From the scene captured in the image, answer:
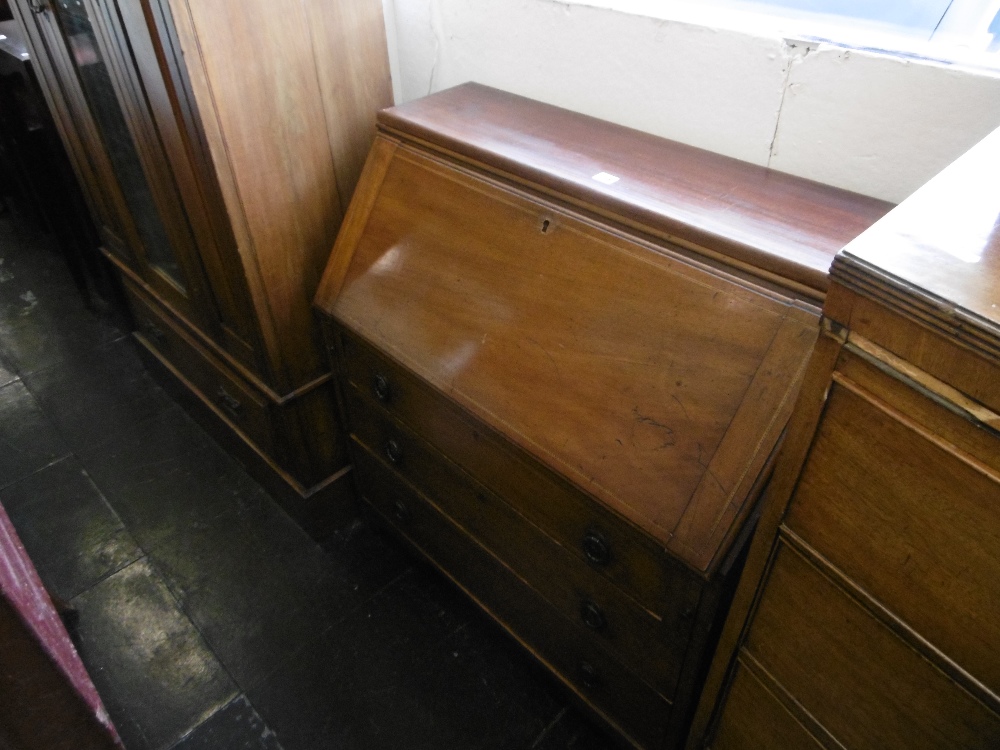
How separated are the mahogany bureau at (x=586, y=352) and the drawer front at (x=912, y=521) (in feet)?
0.71

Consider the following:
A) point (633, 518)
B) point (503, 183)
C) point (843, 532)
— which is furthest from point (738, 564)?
point (503, 183)

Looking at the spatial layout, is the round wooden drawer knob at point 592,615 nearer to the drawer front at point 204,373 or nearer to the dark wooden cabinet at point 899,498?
the dark wooden cabinet at point 899,498

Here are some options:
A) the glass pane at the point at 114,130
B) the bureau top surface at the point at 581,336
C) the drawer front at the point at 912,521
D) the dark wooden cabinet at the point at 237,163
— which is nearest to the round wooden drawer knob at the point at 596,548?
the bureau top surface at the point at 581,336

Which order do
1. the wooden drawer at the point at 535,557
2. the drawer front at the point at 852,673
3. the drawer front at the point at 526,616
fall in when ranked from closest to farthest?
the drawer front at the point at 852,673, the wooden drawer at the point at 535,557, the drawer front at the point at 526,616

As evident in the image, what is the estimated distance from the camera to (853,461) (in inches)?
25.1

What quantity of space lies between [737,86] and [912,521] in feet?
2.93

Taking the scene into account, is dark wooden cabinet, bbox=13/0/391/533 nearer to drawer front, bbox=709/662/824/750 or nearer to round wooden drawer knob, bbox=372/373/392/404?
round wooden drawer knob, bbox=372/373/392/404

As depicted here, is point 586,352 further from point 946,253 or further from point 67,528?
point 67,528

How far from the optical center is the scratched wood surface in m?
0.92

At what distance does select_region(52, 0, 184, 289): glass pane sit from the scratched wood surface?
2.66ft

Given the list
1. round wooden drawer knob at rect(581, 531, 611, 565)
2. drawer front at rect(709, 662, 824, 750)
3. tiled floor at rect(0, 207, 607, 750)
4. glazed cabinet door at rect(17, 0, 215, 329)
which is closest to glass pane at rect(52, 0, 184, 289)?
glazed cabinet door at rect(17, 0, 215, 329)

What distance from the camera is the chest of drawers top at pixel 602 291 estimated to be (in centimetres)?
92

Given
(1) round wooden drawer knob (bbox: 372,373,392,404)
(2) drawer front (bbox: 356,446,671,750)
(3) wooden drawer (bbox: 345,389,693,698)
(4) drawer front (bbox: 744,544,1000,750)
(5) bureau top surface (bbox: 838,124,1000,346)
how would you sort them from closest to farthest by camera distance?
(5) bureau top surface (bbox: 838,124,1000,346) < (4) drawer front (bbox: 744,544,1000,750) < (3) wooden drawer (bbox: 345,389,693,698) < (2) drawer front (bbox: 356,446,671,750) < (1) round wooden drawer knob (bbox: 372,373,392,404)

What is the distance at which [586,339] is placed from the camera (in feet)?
3.52
